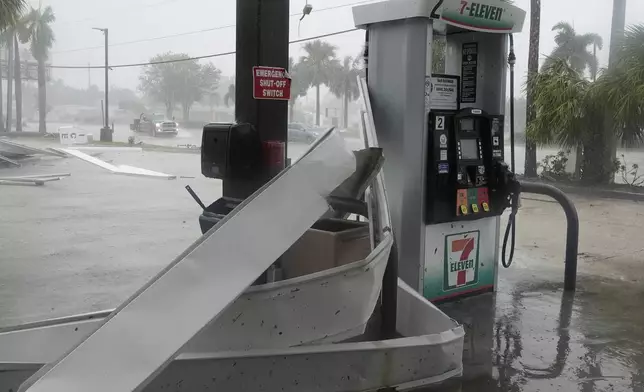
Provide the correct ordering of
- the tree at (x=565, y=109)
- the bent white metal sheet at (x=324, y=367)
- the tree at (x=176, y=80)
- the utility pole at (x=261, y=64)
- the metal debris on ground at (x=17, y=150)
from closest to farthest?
the bent white metal sheet at (x=324, y=367) < the utility pole at (x=261, y=64) < the tree at (x=176, y=80) < the tree at (x=565, y=109) < the metal debris on ground at (x=17, y=150)

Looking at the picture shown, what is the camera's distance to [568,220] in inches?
195

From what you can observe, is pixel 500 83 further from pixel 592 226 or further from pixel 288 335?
pixel 592 226

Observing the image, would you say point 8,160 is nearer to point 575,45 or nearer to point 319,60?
point 319,60

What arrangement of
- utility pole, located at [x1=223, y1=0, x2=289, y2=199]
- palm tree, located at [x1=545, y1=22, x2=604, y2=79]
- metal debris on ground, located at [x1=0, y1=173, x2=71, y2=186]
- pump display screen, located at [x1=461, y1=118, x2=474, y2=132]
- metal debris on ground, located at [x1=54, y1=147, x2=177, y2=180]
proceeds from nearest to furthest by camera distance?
1. utility pole, located at [x1=223, y1=0, x2=289, y2=199]
2. pump display screen, located at [x1=461, y1=118, x2=474, y2=132]
3. metal debris on ground, located at [x1=0, y1=173, x2=71, y2=186]
4. metal debris on ground, located at [x1=54, y1=147, x2=177, y2=180]
5. palm tree, located at [x1=545, y1=22, x2=604, y2=79]

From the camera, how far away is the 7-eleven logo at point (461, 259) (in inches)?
178

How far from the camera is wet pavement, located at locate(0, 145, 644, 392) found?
11.6 feet

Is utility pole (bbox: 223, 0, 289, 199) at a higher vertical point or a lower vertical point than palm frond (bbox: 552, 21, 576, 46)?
lower

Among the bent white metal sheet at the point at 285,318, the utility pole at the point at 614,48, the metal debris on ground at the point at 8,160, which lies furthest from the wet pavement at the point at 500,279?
the metal debris on ground at the point at 8,160

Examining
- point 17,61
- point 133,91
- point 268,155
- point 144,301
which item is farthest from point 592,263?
point 17,61

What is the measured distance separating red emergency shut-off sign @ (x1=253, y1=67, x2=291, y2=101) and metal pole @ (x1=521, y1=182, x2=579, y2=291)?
2225mm

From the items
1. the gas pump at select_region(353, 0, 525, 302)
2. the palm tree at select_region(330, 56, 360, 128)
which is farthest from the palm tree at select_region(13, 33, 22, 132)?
the gas pump at select_region(353, 0, 525, 302)

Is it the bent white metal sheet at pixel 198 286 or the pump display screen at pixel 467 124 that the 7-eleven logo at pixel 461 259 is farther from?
the bent white metal sheet at pixel 198 286

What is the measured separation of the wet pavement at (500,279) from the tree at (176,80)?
219 centimetres

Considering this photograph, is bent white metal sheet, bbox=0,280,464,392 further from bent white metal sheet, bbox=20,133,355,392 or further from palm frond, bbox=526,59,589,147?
palm frond, bbox=526,59,589,147
